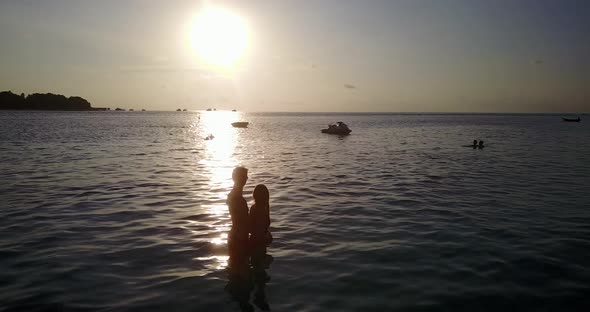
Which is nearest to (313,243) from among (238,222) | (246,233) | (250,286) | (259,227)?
(259,227)

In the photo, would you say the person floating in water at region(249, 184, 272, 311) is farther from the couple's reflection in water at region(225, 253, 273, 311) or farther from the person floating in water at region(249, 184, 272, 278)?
the couple's reflection in water at region(225, 253, 273, 311)

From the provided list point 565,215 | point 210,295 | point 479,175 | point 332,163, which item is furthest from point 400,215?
point 332,163

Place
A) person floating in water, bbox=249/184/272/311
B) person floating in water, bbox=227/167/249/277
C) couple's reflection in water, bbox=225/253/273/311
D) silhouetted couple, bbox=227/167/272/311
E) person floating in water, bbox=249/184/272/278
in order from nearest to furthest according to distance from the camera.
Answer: couple's reflection in water, bbox=225/253/273/311
silhouetted couple, bbox=227/167/272/311
person floating in water, bbox=227/167/249/277
person floating in water, bbox=249/184/272/311
person floating in water, bbox=249/184/272/278

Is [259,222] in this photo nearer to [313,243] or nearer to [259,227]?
[259,227]

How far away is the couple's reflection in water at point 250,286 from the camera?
7562 millimetres

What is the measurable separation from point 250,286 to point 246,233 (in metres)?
1.99

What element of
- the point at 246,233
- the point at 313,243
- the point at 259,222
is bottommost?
the point at 313,243

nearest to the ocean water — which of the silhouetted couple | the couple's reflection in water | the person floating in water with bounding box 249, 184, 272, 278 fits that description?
the couple's reflection in water

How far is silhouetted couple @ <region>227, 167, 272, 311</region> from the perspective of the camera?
9391 mm

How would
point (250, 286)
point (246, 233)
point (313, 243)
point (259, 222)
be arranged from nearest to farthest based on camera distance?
1. point (250, 286)
2. point (246, 233)
3. point (259, 222)
4. point (313, 243)

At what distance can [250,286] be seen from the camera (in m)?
8.34

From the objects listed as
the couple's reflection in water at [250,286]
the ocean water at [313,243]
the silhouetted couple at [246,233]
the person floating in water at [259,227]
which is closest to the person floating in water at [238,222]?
the silhouetted couple at [246,233]

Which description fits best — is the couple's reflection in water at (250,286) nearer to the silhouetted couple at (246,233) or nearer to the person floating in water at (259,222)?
the silhouetted couple at (246,233)

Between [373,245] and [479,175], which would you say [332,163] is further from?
[373,245]
